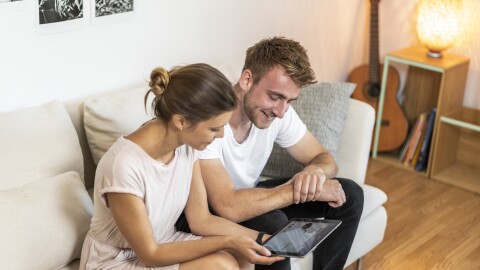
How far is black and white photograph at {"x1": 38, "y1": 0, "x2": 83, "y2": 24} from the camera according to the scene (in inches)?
97.0

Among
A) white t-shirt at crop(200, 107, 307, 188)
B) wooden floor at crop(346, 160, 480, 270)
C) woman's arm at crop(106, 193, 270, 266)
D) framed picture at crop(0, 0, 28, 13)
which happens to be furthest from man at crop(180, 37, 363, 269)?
framed picture at crop(0, 0, 28, 13)

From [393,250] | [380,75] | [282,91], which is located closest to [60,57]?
[282,91]

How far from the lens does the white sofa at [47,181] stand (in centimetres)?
209

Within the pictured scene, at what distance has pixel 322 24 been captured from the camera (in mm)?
3760

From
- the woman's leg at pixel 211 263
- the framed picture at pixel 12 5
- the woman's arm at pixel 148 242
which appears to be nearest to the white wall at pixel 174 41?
the framed picture at pixel 12 5

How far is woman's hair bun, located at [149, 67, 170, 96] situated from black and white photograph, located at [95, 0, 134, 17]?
77cm

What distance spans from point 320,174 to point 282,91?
32cm

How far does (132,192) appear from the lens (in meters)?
1.95

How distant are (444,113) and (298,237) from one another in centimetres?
188

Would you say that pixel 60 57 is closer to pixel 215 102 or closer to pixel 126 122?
pixel 126 122

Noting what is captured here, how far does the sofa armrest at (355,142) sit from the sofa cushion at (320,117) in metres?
0.04

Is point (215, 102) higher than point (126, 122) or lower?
higher

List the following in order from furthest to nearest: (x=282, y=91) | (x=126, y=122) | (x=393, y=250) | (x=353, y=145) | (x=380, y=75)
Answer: (x=380, y=75), (x=393, y=250), (x=353, y=145), (x=126, y=122), (x=282, y=91)

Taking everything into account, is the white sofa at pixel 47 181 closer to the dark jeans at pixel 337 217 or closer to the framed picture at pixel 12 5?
the dark jeans at pixel 337 217
